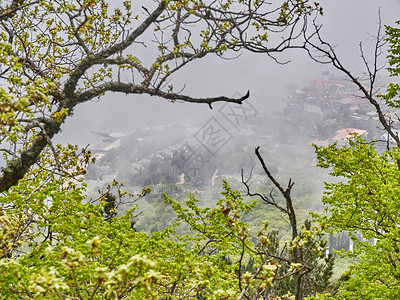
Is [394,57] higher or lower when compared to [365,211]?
higher

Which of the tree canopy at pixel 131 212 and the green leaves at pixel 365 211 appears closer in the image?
the tree canopy at pixel 131 212

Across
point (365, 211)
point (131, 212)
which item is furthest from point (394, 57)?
point (131, 212)

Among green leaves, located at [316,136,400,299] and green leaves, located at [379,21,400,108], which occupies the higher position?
green leaves, located at [379,21,400,108]

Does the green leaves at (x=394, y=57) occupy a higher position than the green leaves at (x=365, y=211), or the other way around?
the green leaves at (x=394, y=57)

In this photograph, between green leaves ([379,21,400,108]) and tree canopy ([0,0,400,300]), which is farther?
green leaves ([379,21,400,108])

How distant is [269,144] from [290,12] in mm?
195122

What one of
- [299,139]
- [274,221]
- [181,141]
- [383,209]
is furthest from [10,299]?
[299,139]

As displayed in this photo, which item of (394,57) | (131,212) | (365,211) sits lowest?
(131,212)

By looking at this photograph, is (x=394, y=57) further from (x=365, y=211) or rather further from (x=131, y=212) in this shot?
(x=131, y=212)

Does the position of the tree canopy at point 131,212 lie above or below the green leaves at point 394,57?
below

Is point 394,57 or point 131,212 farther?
point 394,57

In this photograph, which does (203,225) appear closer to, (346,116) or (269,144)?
(269,144)

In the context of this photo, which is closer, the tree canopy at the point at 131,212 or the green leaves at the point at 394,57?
the tree canopy at the point at 131,212

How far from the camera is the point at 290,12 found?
553 cm
